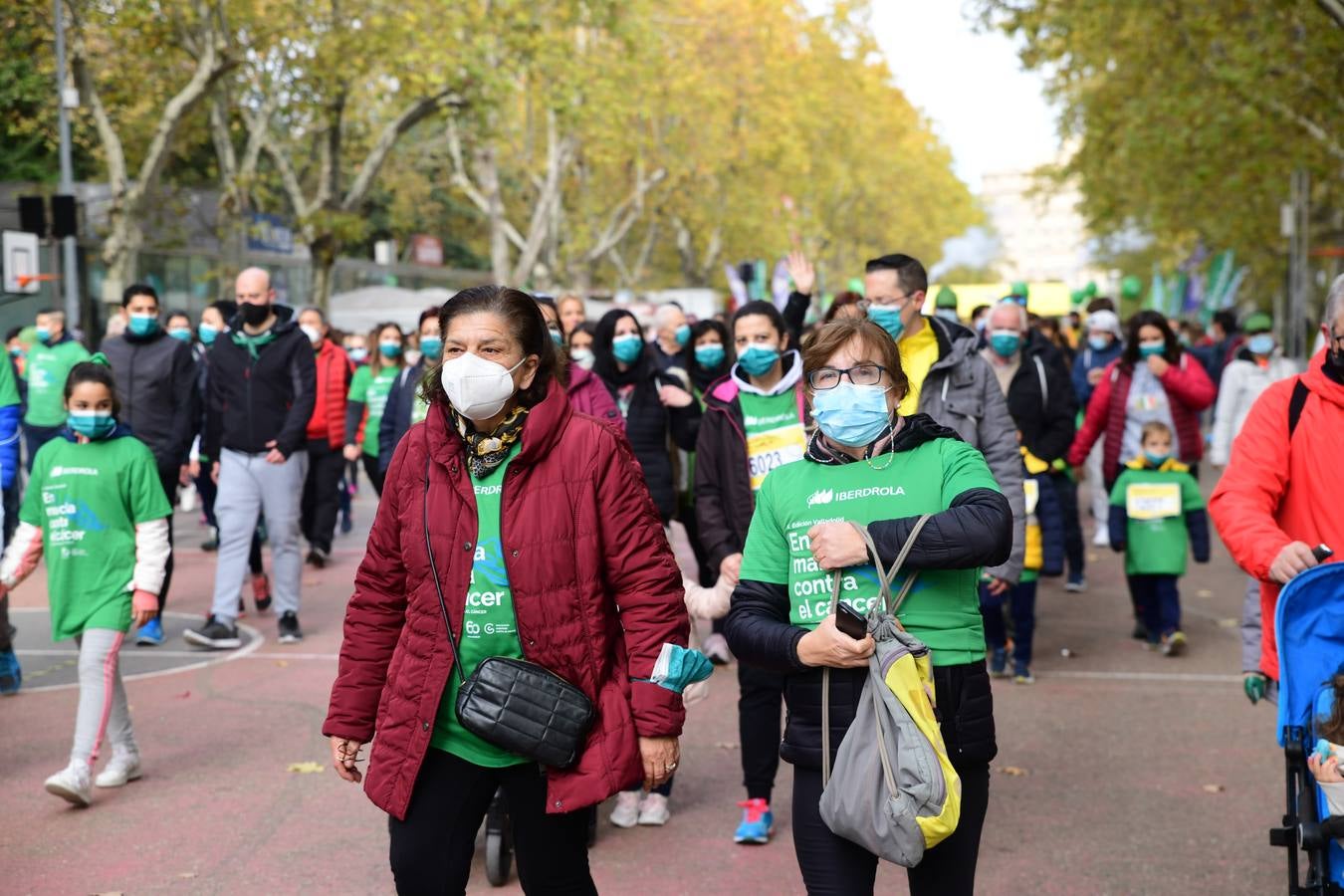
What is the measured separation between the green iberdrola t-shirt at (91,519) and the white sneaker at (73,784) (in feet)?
1.76

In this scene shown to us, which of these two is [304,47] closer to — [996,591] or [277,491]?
[277,491]

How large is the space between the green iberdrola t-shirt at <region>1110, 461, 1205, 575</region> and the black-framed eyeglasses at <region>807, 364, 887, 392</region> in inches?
246

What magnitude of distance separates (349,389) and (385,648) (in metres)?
9.95

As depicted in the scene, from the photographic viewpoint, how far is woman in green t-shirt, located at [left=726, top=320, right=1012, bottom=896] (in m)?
3.41

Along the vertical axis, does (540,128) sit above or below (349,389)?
above

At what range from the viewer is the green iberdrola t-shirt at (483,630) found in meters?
3.57

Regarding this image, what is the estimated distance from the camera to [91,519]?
20.9 feet

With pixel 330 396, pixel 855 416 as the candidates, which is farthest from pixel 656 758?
pixel 330 396

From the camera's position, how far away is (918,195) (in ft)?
230

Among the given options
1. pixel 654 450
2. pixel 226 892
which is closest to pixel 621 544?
pixel 226 892

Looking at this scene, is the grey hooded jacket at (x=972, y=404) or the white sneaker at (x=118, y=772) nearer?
the grey hooded jacket at (x=972, y=404)

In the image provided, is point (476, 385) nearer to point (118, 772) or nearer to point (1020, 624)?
point (118, 772)

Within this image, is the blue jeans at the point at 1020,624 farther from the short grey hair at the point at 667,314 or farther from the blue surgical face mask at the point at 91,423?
the blue surgical face mask at the point at 91,423

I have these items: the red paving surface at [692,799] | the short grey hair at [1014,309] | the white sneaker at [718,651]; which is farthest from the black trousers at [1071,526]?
the white sneaker at [718,651]
